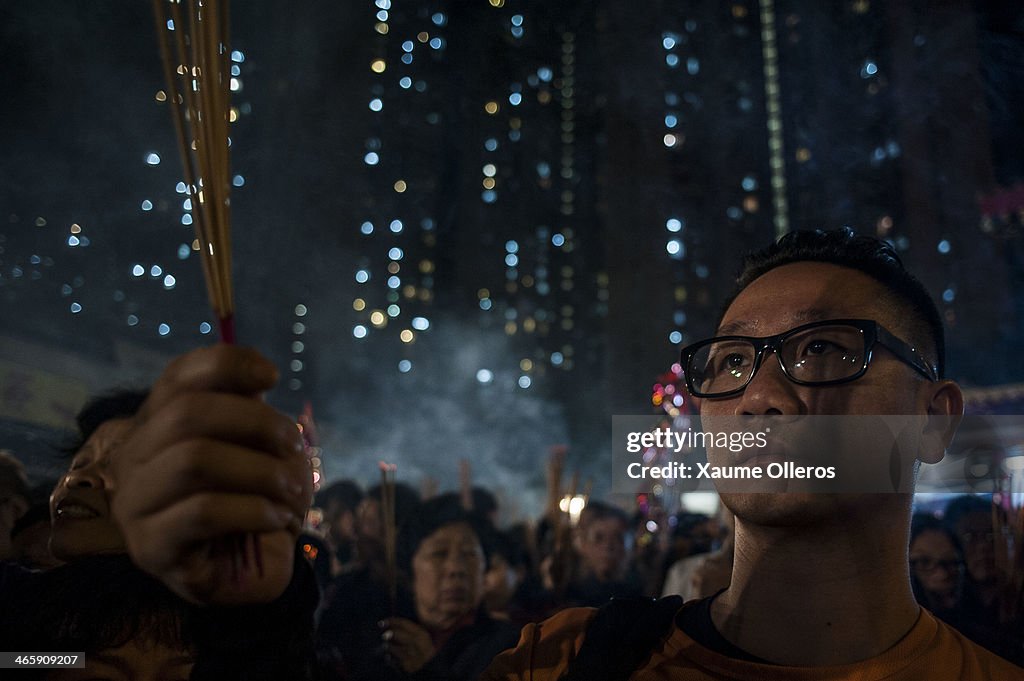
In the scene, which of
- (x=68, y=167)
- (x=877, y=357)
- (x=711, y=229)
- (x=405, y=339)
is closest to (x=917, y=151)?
(x=877, y=357)

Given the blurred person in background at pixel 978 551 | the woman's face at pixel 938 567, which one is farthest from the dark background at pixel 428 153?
the blurred person in background at pixel 978 551

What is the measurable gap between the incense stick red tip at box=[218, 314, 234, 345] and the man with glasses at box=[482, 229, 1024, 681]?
0.85 metres

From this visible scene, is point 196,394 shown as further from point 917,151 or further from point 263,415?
point 917,151

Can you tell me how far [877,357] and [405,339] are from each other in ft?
53.1

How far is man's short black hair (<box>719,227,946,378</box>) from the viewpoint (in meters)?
1.34

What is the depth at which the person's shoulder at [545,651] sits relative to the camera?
1.34 metres

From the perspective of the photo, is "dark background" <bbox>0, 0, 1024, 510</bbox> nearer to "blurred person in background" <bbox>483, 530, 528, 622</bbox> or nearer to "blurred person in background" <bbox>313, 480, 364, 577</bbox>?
"blurred person in background" <bbox>313, 480, 364, 577</bbox>

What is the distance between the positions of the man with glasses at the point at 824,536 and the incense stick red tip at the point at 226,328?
2.80 ft

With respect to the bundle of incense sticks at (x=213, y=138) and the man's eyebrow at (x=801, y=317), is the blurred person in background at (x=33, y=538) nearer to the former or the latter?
the bundle of incense sticks at (x=213, y=138)

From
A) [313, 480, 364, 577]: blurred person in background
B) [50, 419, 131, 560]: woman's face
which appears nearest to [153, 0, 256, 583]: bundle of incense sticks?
[50, 419, 131, 560]: woman's face

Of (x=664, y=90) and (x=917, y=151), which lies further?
(x=664, y=90)

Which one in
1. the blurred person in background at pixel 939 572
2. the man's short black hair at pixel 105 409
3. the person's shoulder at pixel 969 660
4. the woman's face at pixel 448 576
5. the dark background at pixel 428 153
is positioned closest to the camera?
the person's shoulder at pixel 969 660

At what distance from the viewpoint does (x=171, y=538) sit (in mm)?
736

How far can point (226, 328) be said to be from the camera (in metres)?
0.89
